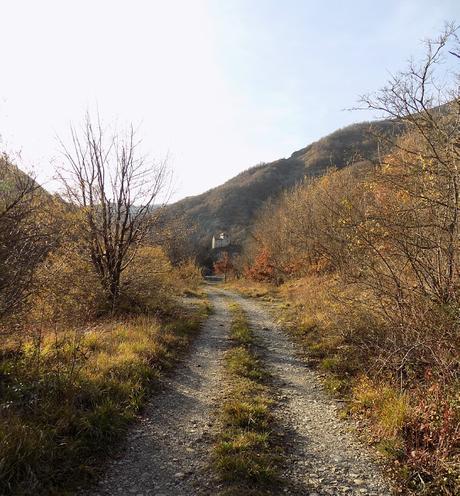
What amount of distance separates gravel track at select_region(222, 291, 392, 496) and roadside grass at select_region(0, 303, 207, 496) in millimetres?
2205

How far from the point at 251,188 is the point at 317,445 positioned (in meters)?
94.2

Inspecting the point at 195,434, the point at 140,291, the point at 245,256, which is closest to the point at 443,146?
the point at 195,434

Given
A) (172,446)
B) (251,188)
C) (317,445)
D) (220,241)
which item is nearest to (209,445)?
(172,446)

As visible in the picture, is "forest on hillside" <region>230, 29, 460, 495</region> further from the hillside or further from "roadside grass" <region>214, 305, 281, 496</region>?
the hillside

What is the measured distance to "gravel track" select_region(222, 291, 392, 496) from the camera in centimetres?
410

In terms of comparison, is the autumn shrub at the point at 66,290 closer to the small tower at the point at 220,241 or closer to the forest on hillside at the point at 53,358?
the forest on hillside at the point at 53,358

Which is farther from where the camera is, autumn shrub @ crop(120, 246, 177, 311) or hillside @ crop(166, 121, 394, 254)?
hillside @ crop(166, 121, 394, 254)

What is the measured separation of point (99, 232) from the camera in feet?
43.9

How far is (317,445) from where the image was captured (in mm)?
5027

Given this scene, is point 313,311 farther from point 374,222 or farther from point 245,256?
point 245,256

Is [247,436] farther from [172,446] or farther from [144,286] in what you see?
[144,286]

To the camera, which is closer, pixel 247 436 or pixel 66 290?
pixel 247 436

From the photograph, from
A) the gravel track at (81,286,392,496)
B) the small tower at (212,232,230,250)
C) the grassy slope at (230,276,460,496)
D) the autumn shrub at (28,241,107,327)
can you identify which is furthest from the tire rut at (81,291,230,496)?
the small tower at (212,232,230,250)

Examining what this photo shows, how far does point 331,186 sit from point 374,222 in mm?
16068
